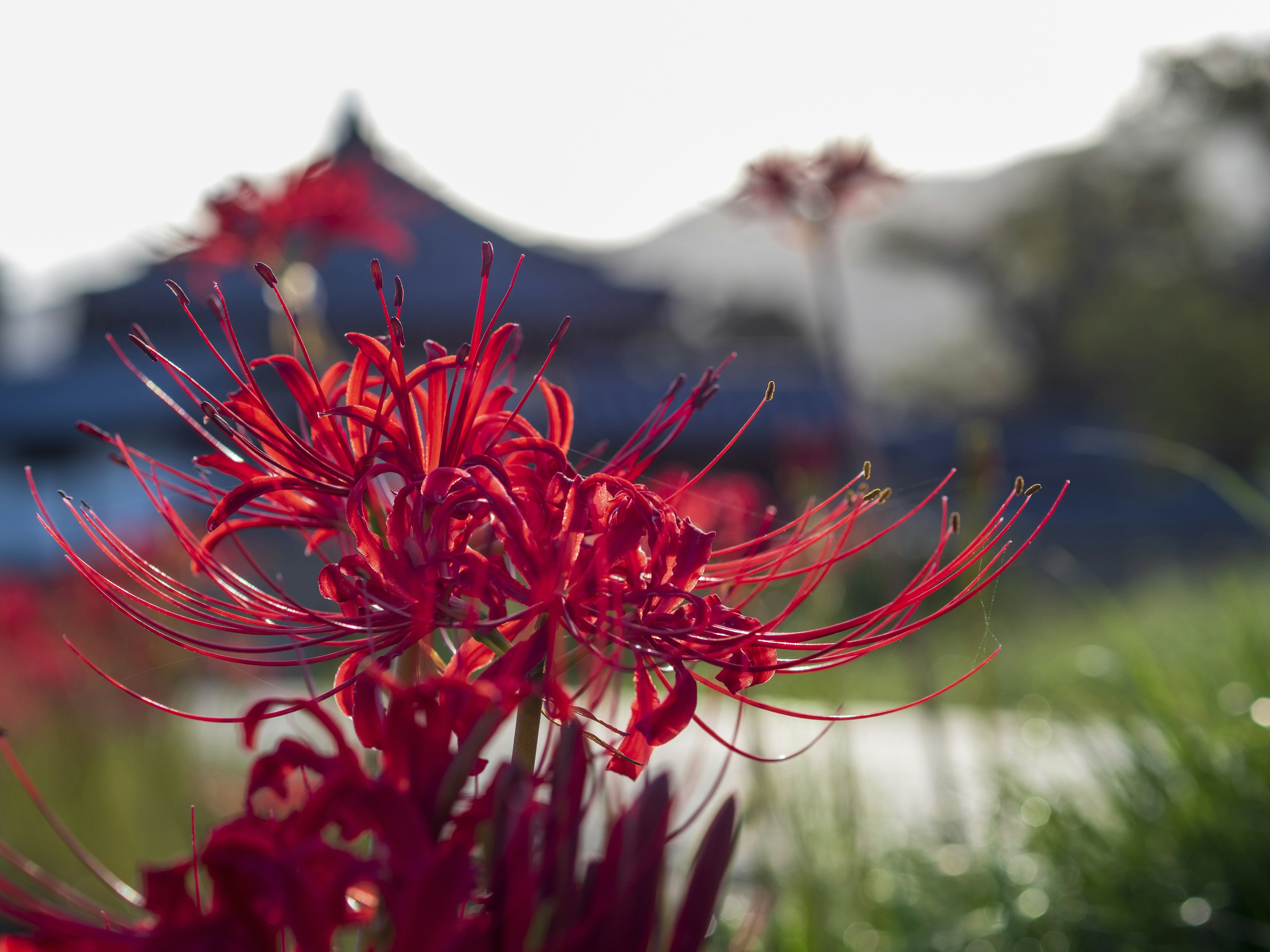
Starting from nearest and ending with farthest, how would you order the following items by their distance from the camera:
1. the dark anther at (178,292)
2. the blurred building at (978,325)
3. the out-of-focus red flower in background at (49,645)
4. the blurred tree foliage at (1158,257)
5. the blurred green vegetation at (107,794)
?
the dark anther at (178,292) < the blurred green vegetation at (107,794) < the out-of-focus red flower in background at (49,645) < the blurred building at (978,325) < the blurred tree foliage at (1158,257)

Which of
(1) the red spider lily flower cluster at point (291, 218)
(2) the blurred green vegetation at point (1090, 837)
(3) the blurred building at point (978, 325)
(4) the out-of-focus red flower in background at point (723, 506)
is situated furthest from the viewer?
(3) the blurred building at point (978, 325)

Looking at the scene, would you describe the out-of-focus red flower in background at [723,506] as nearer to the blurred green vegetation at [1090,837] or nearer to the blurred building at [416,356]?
the blurred green vegetation at [1090,837]

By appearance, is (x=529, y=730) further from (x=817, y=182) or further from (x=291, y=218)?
(x=817, y=182)

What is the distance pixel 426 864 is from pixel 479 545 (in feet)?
1.44

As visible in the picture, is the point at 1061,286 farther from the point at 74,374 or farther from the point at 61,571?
the point at 61,571

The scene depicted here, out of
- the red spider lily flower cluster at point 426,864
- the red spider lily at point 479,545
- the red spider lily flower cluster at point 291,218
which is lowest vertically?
the red spider lily flower cluster at point 426,864

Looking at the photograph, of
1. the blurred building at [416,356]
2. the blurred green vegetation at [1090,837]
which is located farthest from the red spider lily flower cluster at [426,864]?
the blurred building at [416,356]

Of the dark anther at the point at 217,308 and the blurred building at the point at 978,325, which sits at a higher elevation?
the blurred building at the point at 978,325

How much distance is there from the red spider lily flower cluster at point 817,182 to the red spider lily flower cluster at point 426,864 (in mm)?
3897

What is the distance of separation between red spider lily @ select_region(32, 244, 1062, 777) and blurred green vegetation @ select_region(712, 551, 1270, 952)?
113 cm

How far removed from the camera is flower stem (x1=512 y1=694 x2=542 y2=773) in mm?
931

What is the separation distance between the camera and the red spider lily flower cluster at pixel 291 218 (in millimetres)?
3344

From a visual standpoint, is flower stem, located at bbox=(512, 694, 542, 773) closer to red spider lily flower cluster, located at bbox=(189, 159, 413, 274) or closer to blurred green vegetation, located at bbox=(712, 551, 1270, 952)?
blurred green vegetation, located at bbox=(712, 551, 1270, 952)

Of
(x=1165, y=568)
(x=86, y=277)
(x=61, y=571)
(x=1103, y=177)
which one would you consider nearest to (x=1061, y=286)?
(x=1103, y=177)
